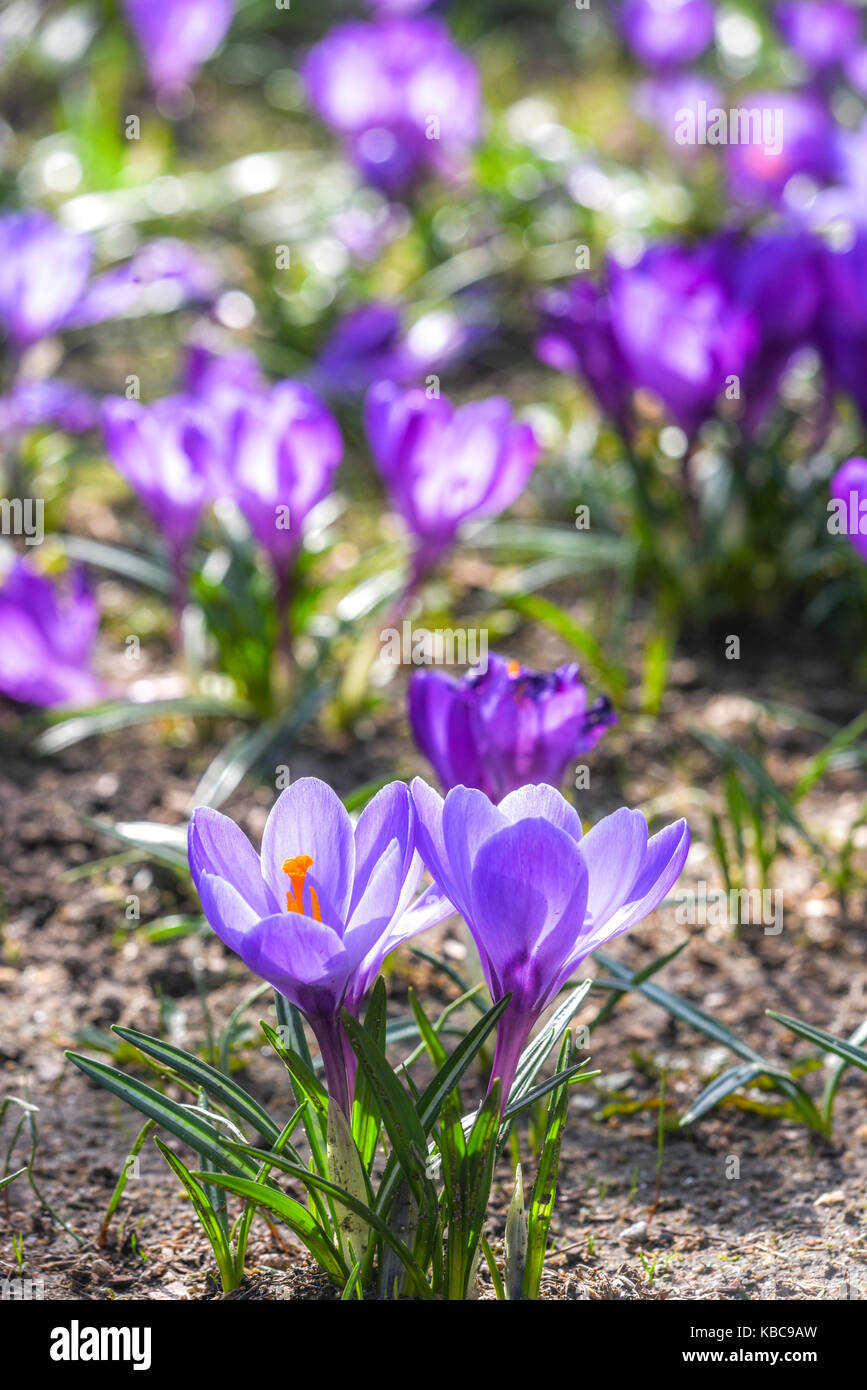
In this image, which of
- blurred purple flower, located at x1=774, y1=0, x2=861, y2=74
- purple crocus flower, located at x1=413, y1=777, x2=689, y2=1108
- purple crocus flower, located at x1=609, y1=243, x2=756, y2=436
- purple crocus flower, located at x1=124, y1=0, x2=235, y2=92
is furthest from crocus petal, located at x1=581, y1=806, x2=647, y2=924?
purple crocus flower, located at x1=124, y1=0, x2=235, y2=92

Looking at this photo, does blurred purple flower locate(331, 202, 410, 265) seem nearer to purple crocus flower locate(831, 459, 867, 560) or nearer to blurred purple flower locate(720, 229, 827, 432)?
blurred purple flower locate(720, 229, 827, 432)

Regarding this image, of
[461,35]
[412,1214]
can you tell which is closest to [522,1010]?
[412,1214]

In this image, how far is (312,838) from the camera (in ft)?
3.70

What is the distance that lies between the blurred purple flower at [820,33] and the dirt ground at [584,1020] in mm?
2111

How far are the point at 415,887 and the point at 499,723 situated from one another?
12.2 inches

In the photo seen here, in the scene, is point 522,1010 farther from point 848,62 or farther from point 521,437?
point 848,62

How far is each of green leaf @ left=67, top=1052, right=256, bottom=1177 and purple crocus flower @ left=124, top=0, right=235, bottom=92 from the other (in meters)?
3.53

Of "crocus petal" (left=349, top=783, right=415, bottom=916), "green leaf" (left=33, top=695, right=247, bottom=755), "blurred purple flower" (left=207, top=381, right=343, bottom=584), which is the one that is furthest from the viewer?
"green leaf" (left=33, top=695, right=247, bottom=755)

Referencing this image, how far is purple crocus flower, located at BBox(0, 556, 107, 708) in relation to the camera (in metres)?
2.02

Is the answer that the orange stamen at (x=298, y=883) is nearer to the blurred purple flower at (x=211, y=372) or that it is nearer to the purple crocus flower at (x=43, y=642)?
the purple crocus flower at (x=43, y=642)

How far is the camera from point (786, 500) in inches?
96.0

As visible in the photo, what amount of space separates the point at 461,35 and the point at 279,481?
303 centimetres

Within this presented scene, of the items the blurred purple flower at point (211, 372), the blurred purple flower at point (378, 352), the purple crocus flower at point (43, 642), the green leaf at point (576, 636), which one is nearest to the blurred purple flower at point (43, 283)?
the blurred purple flower at point (211, 372)

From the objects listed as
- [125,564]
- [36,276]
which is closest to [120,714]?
[125,564]
